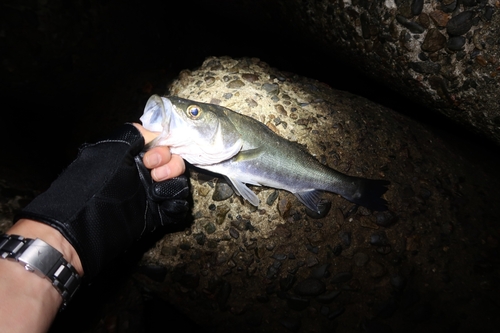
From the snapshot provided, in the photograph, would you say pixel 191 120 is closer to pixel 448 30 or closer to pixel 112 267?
pixel 112 267

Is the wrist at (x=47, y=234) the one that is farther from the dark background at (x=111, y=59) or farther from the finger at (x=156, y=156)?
the dark background at (x=111, y=59)

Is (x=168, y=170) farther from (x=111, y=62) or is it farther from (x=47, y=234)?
(x=111, y=62)

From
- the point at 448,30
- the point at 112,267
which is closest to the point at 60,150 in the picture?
the point at 112,267

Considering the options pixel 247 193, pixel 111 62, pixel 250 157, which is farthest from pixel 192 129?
pixel 111 62

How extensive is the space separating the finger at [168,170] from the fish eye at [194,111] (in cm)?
43

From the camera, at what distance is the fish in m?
2.66

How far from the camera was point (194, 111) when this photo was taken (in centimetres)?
266

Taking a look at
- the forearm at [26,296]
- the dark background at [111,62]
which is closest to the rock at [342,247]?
the dark background at [111,62]

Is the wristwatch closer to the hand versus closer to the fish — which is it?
the hand

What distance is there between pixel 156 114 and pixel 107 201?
33.8 inches

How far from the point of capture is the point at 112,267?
3213 millimetres

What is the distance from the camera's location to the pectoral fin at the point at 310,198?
10.1 feet

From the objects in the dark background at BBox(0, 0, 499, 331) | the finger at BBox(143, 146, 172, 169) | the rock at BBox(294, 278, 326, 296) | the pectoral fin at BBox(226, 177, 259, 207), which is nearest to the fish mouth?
the finger at BBox(143, 146, 172, 169)

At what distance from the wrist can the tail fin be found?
2.63m
